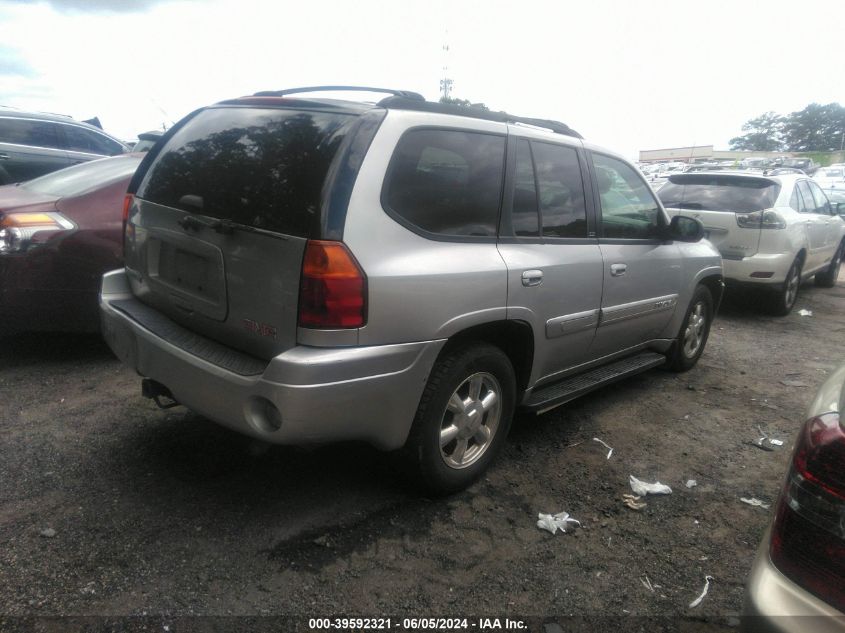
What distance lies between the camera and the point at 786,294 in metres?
7.19

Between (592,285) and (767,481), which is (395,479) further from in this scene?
(767,481)

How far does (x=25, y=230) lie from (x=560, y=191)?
3.33 metres

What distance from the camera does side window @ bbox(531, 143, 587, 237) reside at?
3281 mm

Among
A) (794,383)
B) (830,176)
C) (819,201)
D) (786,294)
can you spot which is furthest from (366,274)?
(830,176)

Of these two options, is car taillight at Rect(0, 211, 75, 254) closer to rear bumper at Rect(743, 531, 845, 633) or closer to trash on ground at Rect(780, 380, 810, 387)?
rear bumper at Rect(743, 531, 845, 633)

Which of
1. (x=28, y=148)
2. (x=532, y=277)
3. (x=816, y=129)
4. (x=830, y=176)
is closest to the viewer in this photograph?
(x=532, y=277)

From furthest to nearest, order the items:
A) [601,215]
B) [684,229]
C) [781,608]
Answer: [684,229]
[601,215]
[781,608]

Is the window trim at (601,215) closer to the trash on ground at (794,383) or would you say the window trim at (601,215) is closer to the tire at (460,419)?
the tire at (460,419)

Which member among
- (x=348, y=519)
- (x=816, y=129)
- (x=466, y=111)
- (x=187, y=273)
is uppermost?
(x=816, y=129)

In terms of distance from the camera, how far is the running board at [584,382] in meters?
3.38

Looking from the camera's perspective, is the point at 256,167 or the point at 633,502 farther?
the point at 633,502

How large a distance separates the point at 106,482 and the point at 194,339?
2.76ft

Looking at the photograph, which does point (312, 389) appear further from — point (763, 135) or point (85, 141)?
point (763, 135)

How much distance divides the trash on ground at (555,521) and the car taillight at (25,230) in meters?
3.50
